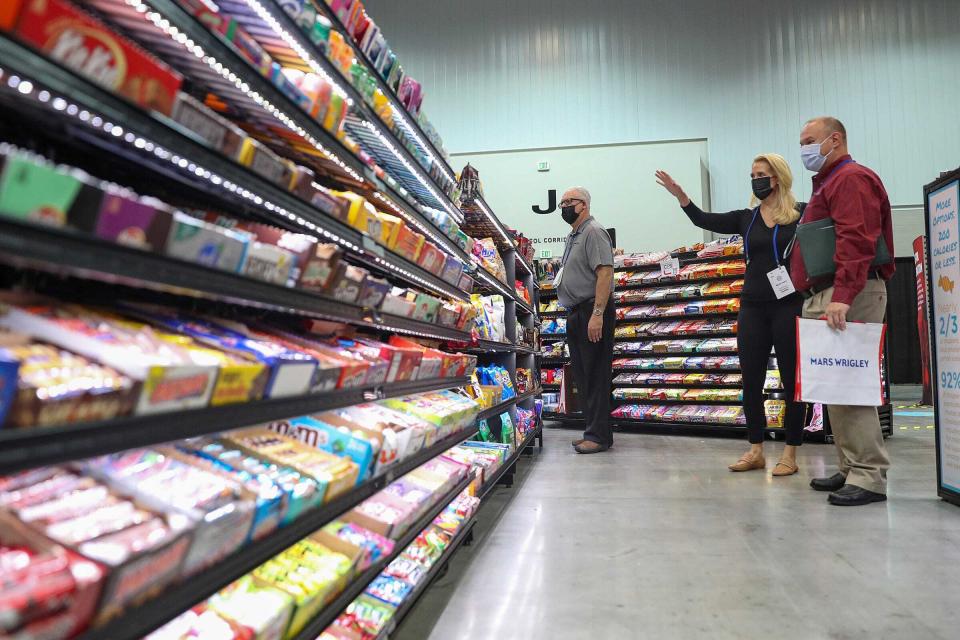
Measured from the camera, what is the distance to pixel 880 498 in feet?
9.83

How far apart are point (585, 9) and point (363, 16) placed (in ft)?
27.9

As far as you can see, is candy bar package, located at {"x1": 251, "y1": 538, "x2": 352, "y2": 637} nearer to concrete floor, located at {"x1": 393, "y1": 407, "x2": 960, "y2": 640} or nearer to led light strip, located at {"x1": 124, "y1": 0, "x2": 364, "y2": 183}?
concrete floor, located at {"x1": 393, "y1": 407, "x2": 960, "y2": 640}

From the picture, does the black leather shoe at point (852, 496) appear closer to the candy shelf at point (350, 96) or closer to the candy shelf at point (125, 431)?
the candy shelf at point (350, 96)

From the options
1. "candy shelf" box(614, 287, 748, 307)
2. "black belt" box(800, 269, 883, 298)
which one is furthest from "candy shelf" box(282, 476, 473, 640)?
Answer: "candy shelf" box(614, 287, 748, 307)

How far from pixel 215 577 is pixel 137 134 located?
637mm

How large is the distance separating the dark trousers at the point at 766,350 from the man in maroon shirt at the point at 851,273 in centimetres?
40

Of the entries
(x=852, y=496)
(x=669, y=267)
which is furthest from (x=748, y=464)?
(x=669, y=267)

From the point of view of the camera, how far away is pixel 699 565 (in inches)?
85.7

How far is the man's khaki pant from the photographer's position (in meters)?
2.92

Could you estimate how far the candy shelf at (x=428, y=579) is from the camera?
1.54 m

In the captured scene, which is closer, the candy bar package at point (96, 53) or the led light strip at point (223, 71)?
the candy bar package at point (96, 53)

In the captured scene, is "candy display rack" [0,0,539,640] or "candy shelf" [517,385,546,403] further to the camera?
"candy shelf" [517,385,546,403]

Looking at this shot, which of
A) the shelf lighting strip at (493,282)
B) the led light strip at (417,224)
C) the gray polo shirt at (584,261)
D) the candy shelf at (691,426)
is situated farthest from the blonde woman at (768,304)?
the led light strip at (417,224)

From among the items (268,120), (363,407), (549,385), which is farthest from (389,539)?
(549,385)
